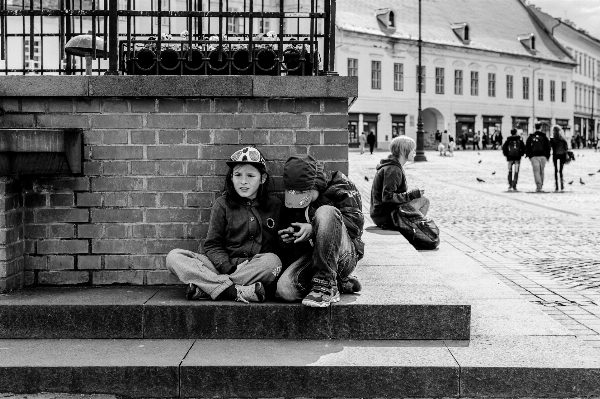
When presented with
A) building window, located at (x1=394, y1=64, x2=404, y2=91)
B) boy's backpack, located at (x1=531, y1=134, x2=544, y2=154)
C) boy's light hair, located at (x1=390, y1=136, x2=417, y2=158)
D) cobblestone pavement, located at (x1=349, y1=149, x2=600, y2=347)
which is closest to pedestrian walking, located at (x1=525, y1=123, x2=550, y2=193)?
boy's backpack, located at (x1=531, y1=134, x2=544, y2=154)

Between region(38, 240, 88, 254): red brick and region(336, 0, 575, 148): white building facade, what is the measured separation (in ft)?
175

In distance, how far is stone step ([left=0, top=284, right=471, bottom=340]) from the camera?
15.3ft

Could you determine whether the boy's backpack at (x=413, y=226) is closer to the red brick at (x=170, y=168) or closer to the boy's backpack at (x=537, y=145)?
the red brick at (x=170, y=168)

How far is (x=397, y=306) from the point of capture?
4.66 metres

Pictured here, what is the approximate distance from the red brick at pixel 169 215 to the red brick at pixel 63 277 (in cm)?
58

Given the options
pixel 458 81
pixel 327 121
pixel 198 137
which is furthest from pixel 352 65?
pixel 198 137

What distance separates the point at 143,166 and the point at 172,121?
35cm

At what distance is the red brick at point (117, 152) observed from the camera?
17.4 feet

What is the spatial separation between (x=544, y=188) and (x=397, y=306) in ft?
58.0

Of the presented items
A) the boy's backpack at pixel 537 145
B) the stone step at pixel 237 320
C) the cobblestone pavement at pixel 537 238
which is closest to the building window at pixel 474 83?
the cobblestone pavement at pixel 537 238

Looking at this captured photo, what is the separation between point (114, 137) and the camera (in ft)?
17.3

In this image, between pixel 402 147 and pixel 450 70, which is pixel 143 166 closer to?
pixel 402 147

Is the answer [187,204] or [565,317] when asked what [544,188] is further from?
[187,204]

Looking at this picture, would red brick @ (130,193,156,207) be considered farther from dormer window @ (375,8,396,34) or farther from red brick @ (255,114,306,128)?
dormer window @ (375,8,396,34)
